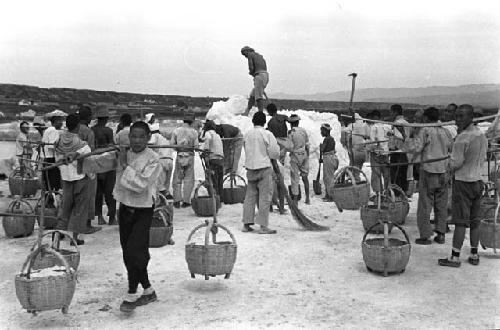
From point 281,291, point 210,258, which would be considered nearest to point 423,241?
point 281,291

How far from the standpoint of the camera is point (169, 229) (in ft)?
24.6

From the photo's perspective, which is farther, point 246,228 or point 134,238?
point 246,228

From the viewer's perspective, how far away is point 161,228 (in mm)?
7406

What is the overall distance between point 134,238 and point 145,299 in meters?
0.61

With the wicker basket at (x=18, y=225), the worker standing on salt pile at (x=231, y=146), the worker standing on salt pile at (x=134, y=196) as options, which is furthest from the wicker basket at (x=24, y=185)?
the worker standing on salt pile at (x=134, y=196)

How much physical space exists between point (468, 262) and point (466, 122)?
5.43ft

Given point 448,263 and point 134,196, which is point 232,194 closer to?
point 448,263

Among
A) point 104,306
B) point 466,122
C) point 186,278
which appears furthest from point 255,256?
point 466,122

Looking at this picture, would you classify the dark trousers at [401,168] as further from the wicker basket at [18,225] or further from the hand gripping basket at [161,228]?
the wicker basket at [18,225]

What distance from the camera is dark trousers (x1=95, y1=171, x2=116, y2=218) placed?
896 centimetres

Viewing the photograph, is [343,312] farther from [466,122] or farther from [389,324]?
[466,122]

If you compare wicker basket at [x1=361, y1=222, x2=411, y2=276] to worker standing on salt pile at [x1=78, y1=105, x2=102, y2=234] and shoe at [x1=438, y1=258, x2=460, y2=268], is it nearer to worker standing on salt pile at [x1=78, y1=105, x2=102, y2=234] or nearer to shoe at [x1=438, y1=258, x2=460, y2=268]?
shoe at [x1=438, y1=258, x2=460, y2=268]

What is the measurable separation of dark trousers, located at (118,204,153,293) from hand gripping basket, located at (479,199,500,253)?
428 centimetres

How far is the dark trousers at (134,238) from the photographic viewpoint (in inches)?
199
